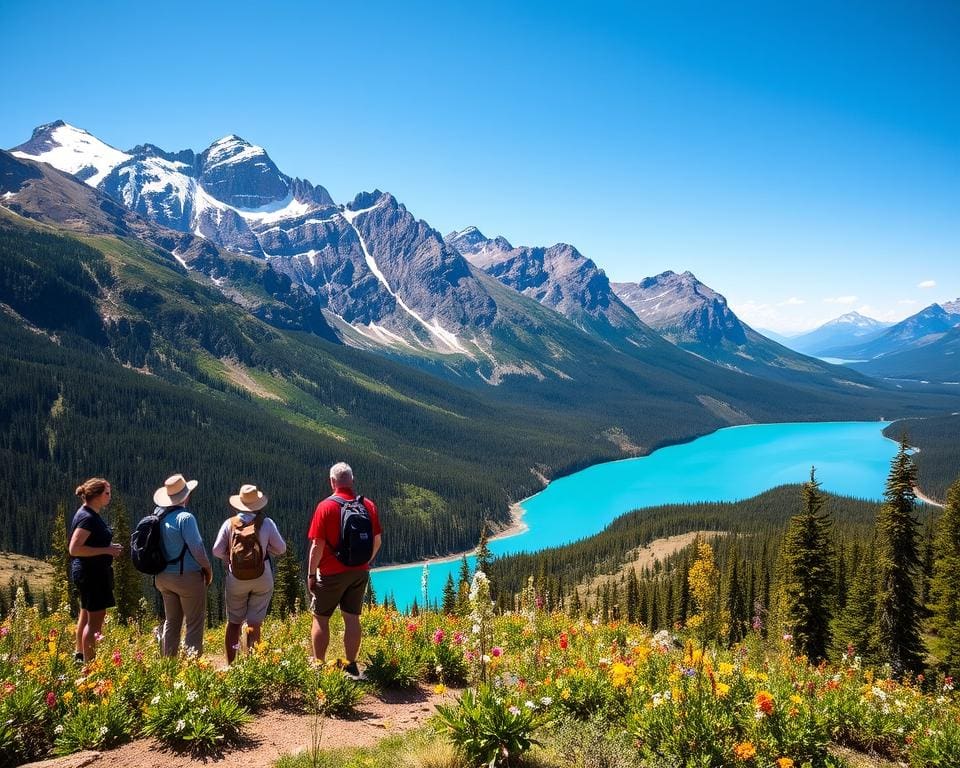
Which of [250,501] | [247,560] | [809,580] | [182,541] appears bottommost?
[809,580]

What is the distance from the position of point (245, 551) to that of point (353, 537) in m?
1.95

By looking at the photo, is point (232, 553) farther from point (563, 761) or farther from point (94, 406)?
point (94, 406)

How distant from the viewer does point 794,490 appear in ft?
497

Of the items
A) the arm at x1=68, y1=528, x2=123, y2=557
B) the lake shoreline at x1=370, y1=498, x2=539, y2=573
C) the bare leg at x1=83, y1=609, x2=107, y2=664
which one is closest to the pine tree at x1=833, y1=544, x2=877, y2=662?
the bare leg at x1=83, y1=609, x2=107, y2=664

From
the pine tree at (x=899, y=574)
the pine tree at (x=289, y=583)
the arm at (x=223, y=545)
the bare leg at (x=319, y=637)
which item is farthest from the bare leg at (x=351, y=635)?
the pine tree at (x=289, y=583)

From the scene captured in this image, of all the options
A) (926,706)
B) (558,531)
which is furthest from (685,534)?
(926,706)

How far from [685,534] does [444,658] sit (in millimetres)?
113868

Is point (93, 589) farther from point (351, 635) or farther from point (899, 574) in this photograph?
point (899, 574)

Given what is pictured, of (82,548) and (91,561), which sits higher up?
(82,548)

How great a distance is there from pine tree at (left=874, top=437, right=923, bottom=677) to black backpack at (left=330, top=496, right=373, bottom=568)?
99.2 ft

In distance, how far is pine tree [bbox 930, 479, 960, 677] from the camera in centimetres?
2902

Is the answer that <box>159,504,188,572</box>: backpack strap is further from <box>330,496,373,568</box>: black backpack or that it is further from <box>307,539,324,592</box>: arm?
<box>330,496,373,568</box>: black backpack

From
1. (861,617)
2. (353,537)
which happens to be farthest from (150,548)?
(861,617)

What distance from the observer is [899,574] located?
2916 centimetres
